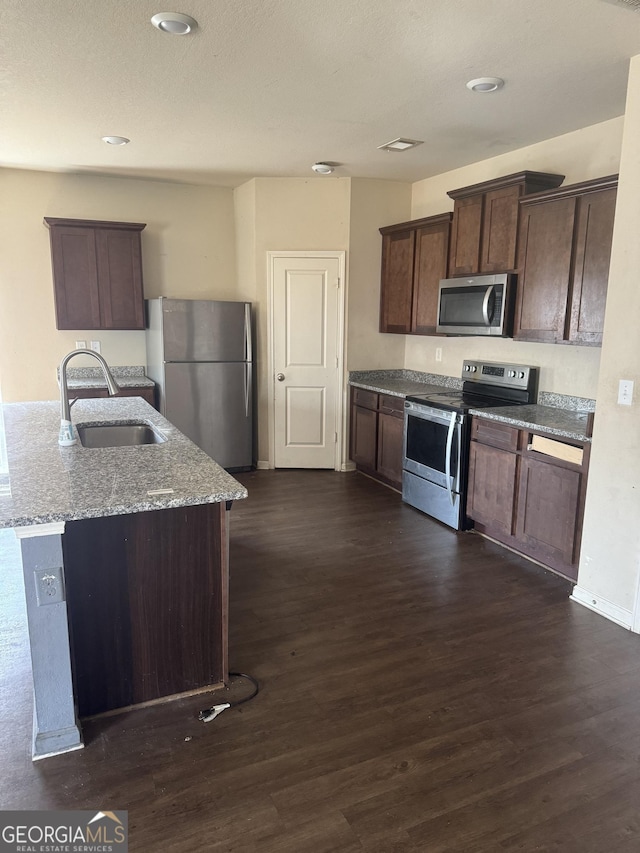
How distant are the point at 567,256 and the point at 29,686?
3.56m

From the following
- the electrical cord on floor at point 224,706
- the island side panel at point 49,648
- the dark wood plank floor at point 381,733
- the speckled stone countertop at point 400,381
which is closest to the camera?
the dark wood plank floor at point 381,733

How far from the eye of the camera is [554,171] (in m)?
3.96

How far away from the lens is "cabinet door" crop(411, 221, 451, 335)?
462 cm

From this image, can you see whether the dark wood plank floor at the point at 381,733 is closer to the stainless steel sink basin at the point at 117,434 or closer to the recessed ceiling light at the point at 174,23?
the stainless steel sink basin at the point at 117,434

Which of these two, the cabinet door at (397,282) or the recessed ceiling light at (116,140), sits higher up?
the recessed ceiling light at (116,140)

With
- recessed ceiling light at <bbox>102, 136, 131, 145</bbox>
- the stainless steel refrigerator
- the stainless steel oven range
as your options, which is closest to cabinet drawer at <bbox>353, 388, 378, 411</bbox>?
the stainless steel oven range

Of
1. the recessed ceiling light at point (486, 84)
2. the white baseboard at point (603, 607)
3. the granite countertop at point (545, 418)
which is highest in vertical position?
the recessed ceiling light at point (486, 84)

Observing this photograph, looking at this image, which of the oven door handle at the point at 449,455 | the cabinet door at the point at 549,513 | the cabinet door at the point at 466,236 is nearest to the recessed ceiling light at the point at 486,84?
the cabinet door at the point at 466,236

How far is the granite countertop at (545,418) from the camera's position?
3232mm

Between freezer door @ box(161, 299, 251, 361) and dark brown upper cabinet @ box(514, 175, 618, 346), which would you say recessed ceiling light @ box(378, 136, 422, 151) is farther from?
freezer door @ box(161, 299, 251, 361)

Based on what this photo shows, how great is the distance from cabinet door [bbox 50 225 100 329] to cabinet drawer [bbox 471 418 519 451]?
135 inches

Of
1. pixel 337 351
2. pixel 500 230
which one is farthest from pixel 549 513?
pixel 337 351

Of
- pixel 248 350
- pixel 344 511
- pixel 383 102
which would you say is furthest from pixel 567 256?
pixel 248 350

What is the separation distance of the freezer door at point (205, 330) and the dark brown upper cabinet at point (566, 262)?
247cm
